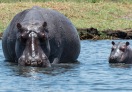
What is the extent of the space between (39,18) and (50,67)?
1351 millimetres

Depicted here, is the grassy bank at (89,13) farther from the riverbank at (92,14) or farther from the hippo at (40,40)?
the hippo at (40,40)

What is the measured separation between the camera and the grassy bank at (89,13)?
2375 cm

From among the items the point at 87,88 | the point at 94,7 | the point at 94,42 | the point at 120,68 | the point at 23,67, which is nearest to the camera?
the point at 87,88

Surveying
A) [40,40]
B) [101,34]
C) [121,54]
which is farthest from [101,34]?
[40,40]

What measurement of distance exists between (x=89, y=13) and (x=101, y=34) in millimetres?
6419

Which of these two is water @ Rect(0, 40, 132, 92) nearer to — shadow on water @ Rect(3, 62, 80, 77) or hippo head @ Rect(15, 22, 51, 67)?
shadow on water @ Rect(3, 62, 80, 77)

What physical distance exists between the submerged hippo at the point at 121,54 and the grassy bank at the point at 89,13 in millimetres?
8334

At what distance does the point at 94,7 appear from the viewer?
2805cm

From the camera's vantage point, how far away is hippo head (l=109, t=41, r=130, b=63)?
543 inches

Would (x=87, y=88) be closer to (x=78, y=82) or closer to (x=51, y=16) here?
(x=78, y=82)

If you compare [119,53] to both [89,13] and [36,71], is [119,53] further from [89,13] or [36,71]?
[89,13]

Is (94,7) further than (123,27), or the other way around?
(94,7)

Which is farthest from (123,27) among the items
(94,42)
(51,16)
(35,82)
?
(35,82)

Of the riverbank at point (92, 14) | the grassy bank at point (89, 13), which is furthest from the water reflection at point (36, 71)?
the grassy bank at point (89, 13)
